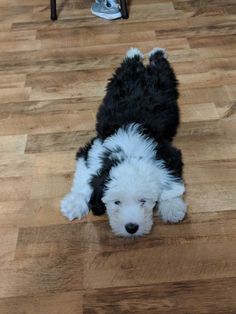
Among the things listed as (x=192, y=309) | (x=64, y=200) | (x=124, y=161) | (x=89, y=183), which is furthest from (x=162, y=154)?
(x=192, y=309)

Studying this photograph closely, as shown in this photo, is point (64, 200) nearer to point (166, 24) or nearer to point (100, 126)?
point (100, 126)

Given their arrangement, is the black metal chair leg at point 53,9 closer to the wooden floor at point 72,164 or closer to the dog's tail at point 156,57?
the wooden floor at point 72,164

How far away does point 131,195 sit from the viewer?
1.40 m

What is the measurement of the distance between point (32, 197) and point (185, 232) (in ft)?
2.09

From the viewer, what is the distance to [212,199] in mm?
1680

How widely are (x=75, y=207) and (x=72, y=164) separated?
298mm

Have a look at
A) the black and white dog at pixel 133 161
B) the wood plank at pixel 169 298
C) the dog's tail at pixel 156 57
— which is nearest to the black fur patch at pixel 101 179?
the black and white dog at pixel 133 161

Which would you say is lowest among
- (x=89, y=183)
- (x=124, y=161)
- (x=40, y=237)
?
(x=40, y=237)

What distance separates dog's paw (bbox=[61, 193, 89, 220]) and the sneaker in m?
1.66

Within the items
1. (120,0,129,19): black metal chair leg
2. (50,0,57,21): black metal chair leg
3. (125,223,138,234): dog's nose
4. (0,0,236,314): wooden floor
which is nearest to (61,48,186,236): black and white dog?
(125,223,138,234): dog's nose

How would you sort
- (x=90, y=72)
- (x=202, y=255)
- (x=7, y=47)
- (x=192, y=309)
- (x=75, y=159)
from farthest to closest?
(x=7, y=47) → (x=90, y=72) → (x=75, y=159) → (x=202, y=255) → (x=192, y=309)

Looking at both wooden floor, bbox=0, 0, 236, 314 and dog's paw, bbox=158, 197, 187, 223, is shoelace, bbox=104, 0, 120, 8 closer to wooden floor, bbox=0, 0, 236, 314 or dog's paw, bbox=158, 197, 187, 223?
wooden floor, bbox=0, 0, 236, 314

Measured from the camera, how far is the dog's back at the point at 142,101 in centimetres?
167

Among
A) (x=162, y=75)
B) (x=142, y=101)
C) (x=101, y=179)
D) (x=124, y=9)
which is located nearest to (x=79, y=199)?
(x=101, y=179)
